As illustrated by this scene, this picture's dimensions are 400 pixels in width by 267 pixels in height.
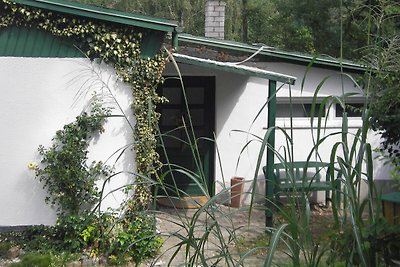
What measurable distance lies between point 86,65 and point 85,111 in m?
0.63

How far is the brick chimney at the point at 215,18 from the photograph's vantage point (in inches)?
513

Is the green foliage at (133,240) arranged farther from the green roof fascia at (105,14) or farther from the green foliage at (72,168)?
the green roof fascia at (105,14)

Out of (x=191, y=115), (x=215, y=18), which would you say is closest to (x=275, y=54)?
(x=191, y=115)

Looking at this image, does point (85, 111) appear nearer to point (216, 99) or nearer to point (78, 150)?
point (78, 150)

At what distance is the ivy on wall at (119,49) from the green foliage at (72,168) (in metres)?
0.51

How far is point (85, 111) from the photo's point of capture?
809cm

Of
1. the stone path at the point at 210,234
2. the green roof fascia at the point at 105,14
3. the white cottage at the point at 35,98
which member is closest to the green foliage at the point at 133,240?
the stone path at the point at 210,234

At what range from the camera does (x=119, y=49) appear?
26.3ft

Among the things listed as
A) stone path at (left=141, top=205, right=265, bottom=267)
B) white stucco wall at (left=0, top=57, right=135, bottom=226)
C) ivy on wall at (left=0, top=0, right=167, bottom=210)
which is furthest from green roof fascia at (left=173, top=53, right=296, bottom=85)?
stone path at (left=141, top=205, right=265, bottom=267)

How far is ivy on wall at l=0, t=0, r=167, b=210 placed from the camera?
7906mm

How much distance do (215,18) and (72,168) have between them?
6.39 metres

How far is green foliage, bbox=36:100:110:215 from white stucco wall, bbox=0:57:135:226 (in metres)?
0.15

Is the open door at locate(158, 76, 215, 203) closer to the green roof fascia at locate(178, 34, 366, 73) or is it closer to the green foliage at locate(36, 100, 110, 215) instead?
the green roof fascia at locate(178, 34, 366, 73)

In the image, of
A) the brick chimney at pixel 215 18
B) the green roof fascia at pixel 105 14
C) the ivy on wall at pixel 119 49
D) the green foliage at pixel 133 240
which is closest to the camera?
the green foliage at pixel 133 240
